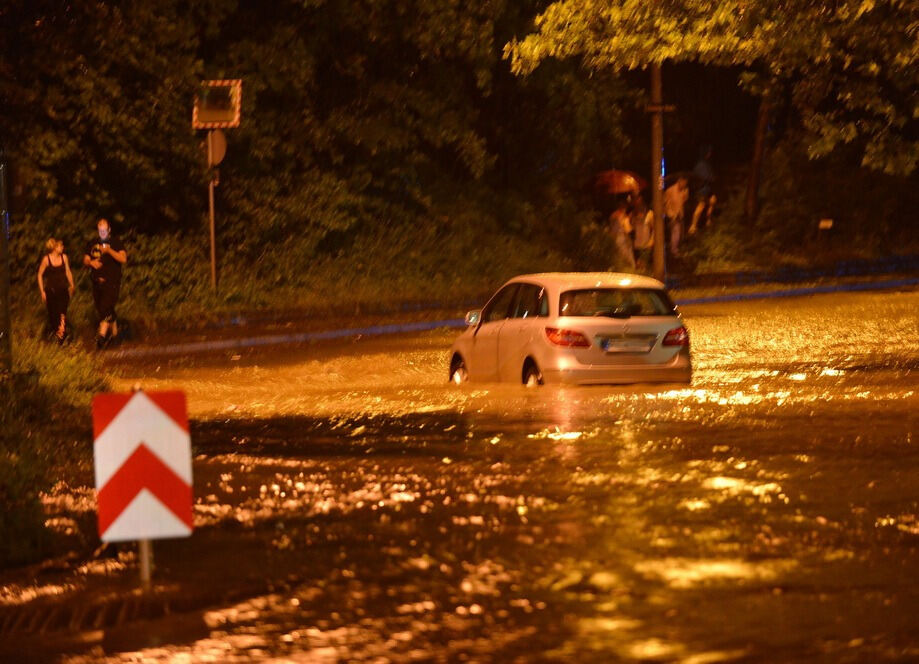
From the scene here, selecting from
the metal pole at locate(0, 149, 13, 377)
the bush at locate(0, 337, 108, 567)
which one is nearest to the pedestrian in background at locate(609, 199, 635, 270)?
the bush at locate(0, 337, 108, 567)

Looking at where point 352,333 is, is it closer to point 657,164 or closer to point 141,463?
point 657,164

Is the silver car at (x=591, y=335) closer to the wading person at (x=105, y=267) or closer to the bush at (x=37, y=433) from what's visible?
the bush at (x=37, y=433)

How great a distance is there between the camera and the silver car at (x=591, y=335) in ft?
57.4

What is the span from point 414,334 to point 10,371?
12282mm

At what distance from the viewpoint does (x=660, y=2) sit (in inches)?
889

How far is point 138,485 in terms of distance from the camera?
8.64 meters

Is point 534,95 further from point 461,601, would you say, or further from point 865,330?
point 461,601

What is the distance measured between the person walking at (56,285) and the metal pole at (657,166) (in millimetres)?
11490

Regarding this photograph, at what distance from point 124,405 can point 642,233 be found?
94.5 feet

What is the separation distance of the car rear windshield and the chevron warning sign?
9.29 metres

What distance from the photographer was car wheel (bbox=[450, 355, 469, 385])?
19578 mm

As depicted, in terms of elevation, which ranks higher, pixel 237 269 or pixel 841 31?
pixel 841 31

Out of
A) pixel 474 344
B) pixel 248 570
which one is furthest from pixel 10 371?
pixel 248 570

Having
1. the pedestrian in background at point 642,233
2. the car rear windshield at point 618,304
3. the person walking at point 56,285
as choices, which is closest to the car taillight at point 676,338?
the car rear windshield at point 618,304
